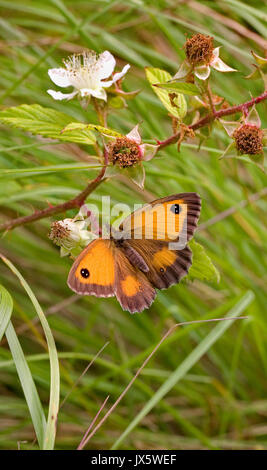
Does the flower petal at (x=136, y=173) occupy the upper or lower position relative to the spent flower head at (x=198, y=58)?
lower

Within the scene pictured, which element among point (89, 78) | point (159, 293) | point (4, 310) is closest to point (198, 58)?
point (89, 78)

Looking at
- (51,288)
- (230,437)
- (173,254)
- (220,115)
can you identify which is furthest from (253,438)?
(220,115)

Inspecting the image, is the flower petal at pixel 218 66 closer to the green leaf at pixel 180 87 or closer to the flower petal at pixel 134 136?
the green leaf at pixel 180 87

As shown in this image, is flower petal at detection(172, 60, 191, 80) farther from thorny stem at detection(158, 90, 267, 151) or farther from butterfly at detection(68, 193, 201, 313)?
butterfly at detection(68, 193, 201, 313)

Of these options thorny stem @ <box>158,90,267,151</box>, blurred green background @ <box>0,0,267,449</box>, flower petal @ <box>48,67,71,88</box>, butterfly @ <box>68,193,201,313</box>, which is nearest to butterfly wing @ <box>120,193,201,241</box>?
butterfly @ <box>68,193,201,313</box>

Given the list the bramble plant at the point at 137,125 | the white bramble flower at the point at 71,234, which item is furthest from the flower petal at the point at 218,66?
the white bramble flower at the point at 71,234

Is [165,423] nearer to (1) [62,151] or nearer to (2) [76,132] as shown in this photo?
(1) [62,151]

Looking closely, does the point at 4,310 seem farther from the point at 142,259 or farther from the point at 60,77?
the point at 60,77
